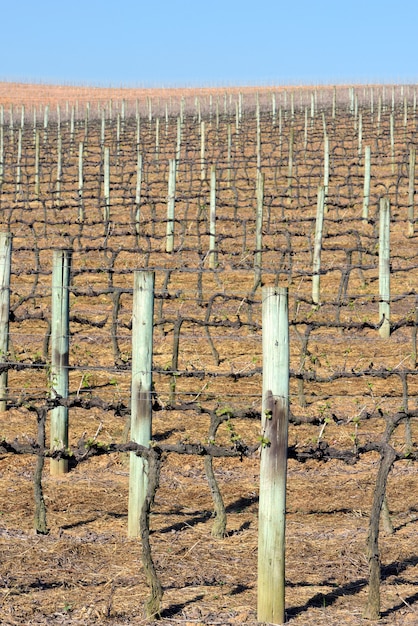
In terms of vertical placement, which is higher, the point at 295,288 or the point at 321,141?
the point at 321,141

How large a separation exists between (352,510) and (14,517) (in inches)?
84.1

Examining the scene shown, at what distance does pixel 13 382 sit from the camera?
10336 millimetres

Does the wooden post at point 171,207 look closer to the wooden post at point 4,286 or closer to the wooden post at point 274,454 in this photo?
the wooden post at point 4,286

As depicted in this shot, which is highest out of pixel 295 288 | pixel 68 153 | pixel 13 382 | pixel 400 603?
pixel 68 153

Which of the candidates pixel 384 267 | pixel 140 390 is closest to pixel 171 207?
pixel 384 267

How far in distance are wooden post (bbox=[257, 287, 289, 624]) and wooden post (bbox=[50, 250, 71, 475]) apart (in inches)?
98.7

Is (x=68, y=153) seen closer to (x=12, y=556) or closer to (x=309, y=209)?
(x=309, y=209)

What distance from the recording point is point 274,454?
5.06 meters

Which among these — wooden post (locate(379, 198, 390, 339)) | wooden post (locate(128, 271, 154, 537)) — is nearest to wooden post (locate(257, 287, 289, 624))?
wooden post (locate(128, 271, 154, 537))

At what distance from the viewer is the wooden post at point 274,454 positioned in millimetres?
5023

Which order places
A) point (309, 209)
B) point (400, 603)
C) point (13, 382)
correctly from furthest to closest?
point (309, 209) < point (13, 382) < point (400, 603)

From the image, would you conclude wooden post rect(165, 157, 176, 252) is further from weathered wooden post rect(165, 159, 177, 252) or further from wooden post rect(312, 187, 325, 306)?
wooden post rect(312, 187, 325, 306)

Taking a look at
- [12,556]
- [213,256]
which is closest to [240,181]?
[213,256]

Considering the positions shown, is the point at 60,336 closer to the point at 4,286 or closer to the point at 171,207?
the point at 4,286
